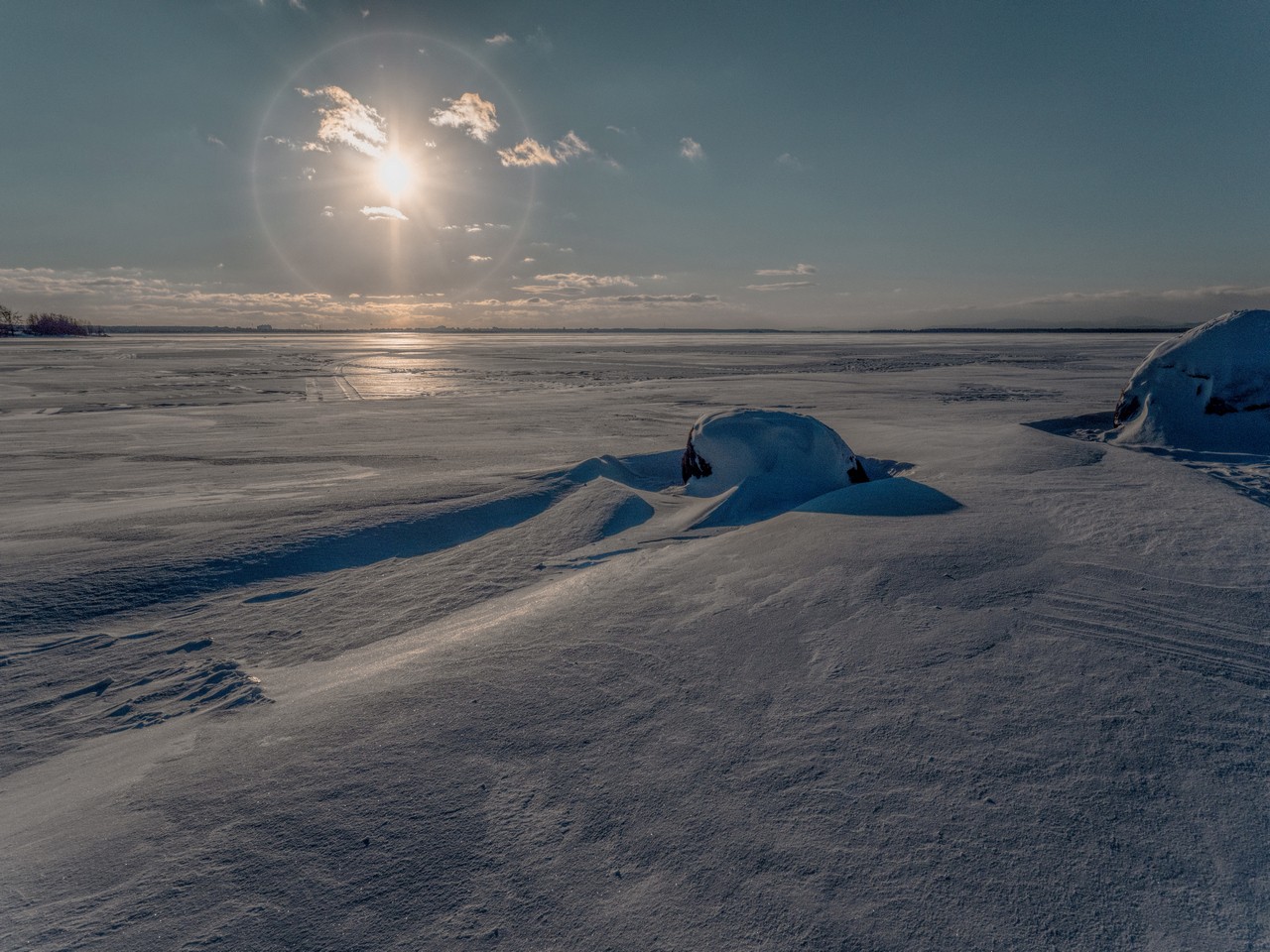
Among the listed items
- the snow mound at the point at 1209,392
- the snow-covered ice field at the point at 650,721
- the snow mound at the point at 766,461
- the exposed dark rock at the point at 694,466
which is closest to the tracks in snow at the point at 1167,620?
the snow-covered ice field at the point at 650,721

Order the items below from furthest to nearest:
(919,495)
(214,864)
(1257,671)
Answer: (919,495) → (1257,671) → (214,864)

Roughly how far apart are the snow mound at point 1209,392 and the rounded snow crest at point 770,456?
3.84 metres

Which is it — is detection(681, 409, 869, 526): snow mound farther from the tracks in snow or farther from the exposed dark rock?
the tracks in snow

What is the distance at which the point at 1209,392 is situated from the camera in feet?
20.5

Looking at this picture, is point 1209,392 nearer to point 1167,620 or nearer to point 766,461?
point 766,461

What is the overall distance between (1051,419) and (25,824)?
9098mm

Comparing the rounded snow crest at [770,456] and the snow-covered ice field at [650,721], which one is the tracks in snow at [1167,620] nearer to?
the snow-covered ice field at [650,721]

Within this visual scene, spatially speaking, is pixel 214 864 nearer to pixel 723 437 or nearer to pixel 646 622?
pixel 646 622

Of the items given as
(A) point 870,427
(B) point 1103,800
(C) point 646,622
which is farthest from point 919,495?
(A) point 870,427

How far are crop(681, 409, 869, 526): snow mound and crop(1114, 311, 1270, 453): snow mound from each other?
3.83 meters

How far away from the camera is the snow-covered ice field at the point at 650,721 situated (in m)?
1.26

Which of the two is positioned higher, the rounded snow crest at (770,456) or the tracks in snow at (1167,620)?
the rounded snow crest at (770,456)

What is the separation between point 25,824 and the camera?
166 centimetres

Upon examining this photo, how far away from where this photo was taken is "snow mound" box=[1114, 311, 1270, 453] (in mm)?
6000
